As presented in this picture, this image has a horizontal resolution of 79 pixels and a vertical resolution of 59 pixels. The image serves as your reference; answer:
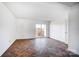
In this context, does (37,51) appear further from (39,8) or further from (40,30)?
(40,30)

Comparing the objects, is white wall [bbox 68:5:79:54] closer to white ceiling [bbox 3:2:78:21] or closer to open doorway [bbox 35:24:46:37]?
white ceiling [bbox 3:2:78:21]

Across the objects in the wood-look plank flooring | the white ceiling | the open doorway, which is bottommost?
the wood-look plank flooring

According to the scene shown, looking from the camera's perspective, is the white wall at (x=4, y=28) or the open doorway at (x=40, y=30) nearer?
the white wall at (x=4, y=28)

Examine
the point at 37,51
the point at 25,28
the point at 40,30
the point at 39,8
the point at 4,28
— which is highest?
the point at 39,8

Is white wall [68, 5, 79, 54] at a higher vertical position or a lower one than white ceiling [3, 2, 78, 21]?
lower

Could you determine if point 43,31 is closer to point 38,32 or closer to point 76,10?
point 38,32

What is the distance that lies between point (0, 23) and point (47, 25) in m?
5.84

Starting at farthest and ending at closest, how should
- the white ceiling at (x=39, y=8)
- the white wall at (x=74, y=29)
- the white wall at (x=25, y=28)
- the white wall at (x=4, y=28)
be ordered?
1. the white wall at (x=25, y=28)
2. the white ceiling at (x=39, y=8)
3. the white wall at (x=74, y=29)
4. the white wall at (x=4, y=28)

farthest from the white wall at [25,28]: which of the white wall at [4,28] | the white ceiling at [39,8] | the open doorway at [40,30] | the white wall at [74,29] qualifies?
the white wall at [74,29]

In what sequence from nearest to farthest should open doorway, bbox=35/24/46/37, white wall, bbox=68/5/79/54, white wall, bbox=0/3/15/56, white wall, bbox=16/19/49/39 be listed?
1. white wall, bbox=0/3/15/56
2. white wall, bbox=68/5/79/54
3. white wall, bbox=16/19/49/39
4. open doorway, bbox=35/24/46/37

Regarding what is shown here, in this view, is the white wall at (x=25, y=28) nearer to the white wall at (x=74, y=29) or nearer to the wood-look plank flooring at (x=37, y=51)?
the wood-look plank flooring at (x=37, y=51)

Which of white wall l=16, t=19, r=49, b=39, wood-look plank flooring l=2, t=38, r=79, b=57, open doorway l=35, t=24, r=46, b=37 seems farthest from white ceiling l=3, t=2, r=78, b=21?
open doorway l=35, t=24, r=46, b=37

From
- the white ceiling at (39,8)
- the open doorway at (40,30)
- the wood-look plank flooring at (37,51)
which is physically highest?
the white ceiling at (39,8)

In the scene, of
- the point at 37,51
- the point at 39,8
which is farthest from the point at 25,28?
the point at 37,51
